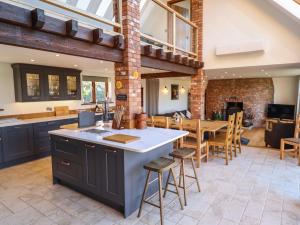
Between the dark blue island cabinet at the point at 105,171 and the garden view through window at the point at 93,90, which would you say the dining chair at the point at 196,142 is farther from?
the garden view through window at the point at 93,90

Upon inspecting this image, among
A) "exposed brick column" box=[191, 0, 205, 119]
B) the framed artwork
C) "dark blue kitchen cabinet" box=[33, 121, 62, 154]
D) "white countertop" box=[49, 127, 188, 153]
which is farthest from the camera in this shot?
the framed artwork

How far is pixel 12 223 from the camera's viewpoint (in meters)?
2.31

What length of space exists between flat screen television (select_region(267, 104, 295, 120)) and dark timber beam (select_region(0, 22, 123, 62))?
9071 millimetres

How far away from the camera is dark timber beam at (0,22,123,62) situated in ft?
6.47

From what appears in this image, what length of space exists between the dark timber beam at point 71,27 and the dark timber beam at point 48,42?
123mm

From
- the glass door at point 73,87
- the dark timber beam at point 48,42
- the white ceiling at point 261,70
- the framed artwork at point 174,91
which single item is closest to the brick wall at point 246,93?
the framed artwork at point 174,91

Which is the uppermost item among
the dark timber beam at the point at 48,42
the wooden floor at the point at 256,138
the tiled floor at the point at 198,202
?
the dark timber beam at the point at 48,42

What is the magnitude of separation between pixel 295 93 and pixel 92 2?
9.43m

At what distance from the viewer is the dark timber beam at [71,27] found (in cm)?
230

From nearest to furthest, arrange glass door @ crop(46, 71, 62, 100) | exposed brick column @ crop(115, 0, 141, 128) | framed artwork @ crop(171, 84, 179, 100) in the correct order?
exposed brick column @ crop(115, 0, 141, 128) < glass door @ crop(46, 71, 62, 100) < framed artwork @ crop(171, 84, 179, 100)

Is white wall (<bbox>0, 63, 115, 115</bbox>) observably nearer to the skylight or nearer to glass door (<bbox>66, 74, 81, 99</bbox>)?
glass door (<bbox>66, 74, 81, 99</bbox>)

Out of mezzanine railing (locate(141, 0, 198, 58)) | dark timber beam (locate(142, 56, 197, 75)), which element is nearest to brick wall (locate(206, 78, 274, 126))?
mezzanine railing (locate(141, 0, 198, 58))

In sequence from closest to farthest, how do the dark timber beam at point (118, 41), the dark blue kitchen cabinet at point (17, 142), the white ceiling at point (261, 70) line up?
the dark timber beam at point (118, 41), the dark blue kitchen cabinet at point (17, 142), the white ceiling at point (261, 70)

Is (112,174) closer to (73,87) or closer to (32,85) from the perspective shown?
(32,85)
